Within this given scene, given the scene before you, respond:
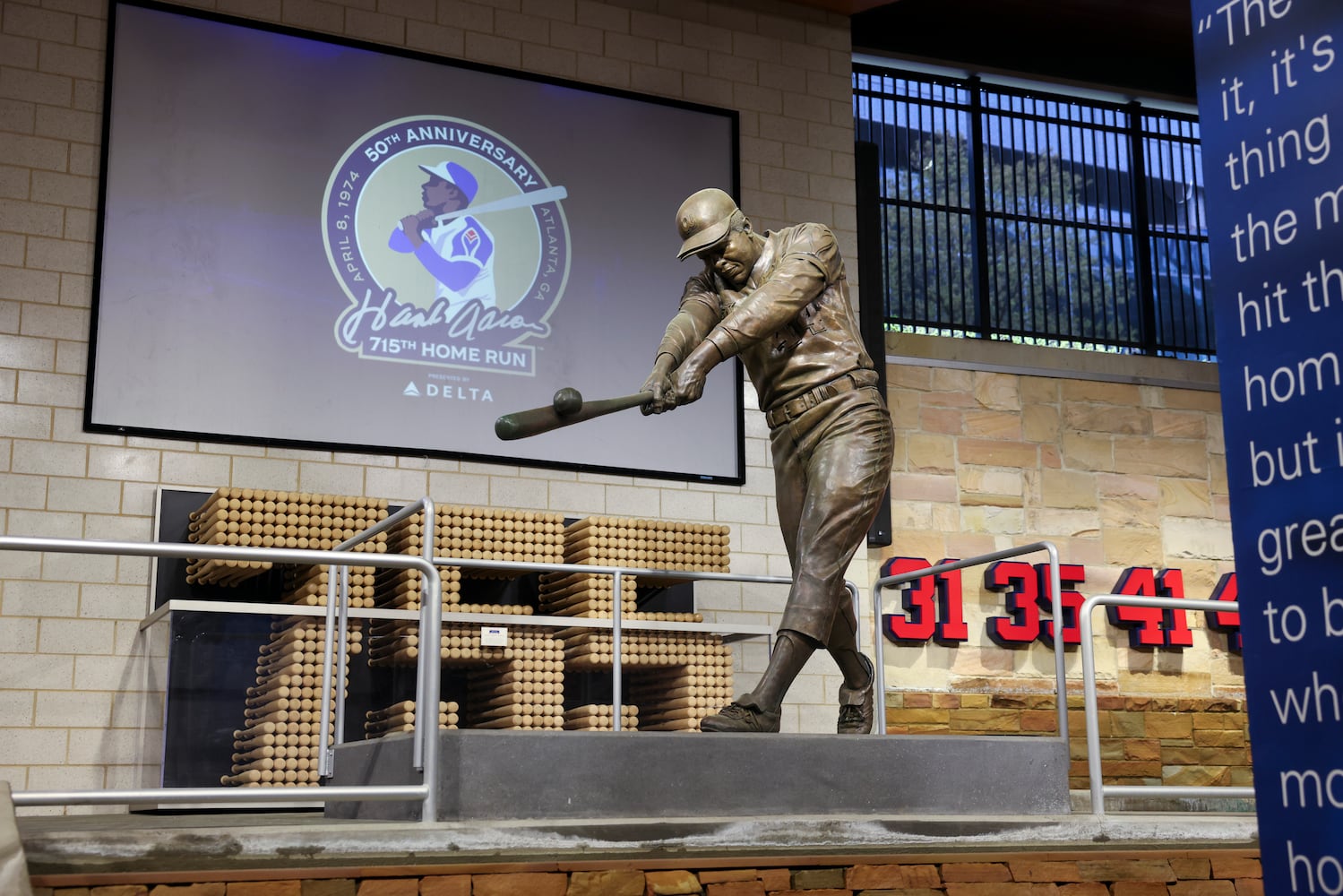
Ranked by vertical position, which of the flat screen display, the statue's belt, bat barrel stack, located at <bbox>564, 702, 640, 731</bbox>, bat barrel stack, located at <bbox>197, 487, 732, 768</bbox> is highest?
the flat screen display

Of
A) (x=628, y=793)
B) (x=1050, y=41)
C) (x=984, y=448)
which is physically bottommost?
(x=628, y=793)

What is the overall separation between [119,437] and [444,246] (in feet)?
7.29

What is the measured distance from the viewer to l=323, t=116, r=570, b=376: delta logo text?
8445 mm

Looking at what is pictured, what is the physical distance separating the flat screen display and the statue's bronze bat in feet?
11.9

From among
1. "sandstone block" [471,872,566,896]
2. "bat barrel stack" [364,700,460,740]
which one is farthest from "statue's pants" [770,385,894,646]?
"bat barrel stack" [364,700,460,740]

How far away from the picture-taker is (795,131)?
9844mm

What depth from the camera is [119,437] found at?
7.61 meters

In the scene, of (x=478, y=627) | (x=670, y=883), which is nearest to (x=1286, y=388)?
(x=670, y=883)

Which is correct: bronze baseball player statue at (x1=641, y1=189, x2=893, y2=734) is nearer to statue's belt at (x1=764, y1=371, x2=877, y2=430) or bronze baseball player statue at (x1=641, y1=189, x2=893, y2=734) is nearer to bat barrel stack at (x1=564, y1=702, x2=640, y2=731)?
statue's belt at (x1=764, y1=371, x2=877, y2=430)

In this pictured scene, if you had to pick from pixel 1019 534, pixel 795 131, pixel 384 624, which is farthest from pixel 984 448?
pixel 384 624

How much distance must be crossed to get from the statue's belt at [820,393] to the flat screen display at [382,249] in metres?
3.21

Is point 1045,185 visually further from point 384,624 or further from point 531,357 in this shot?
point 384,624

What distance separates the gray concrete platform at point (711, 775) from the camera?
4.25 metres

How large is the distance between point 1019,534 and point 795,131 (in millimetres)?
3151
